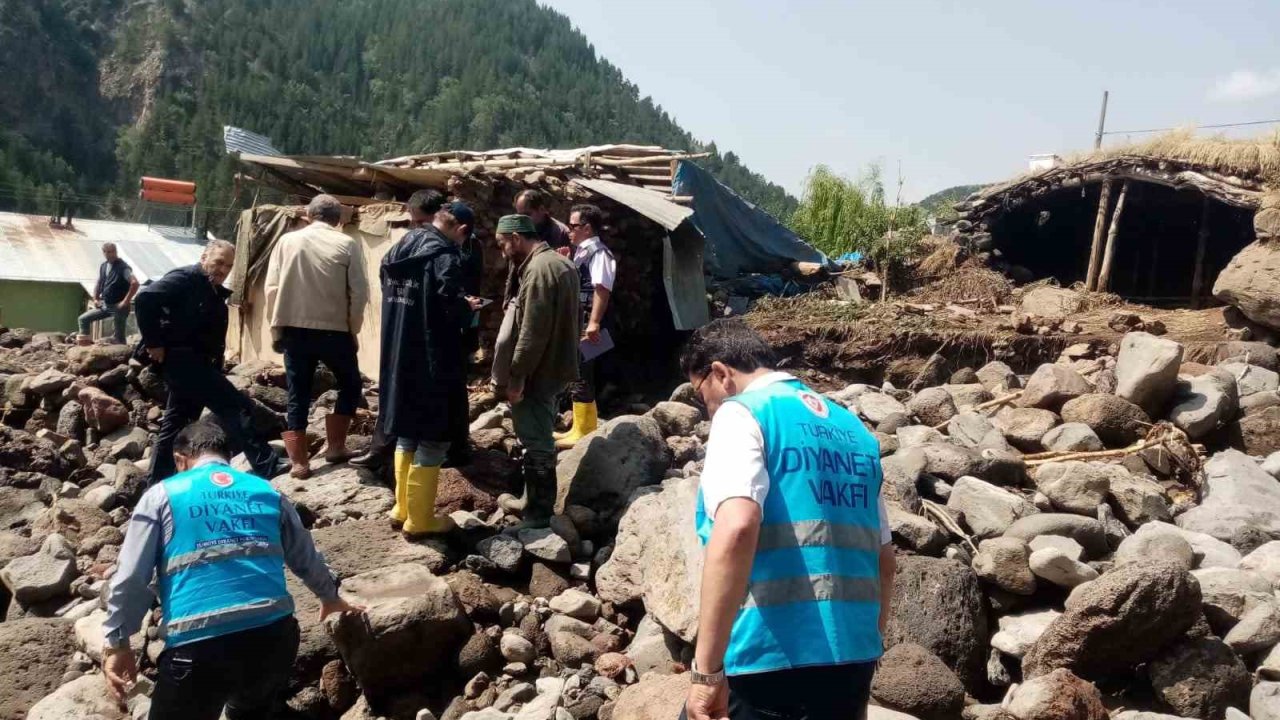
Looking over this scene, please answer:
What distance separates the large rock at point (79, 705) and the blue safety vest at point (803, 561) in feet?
10.8

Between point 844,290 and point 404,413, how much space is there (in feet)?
25.0

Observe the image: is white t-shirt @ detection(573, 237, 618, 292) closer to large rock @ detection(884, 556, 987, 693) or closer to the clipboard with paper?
the clipboard with paper

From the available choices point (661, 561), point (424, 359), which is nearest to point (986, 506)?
point (661, 561)

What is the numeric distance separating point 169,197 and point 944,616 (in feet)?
87.0

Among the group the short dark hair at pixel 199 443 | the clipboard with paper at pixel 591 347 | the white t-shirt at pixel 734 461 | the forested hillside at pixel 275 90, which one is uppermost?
the forested hillside at pixel 275 90

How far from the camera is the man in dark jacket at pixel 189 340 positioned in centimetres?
564

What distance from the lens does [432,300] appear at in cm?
527

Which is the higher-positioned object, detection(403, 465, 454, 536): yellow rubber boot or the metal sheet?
the metal sheet

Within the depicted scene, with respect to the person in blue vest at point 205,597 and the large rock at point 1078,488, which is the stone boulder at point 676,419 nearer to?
the large rock at point 1078,488

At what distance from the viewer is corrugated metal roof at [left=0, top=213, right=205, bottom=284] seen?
64.9 feet

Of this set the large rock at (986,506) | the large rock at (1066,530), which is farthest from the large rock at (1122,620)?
the large rock at (986,506)

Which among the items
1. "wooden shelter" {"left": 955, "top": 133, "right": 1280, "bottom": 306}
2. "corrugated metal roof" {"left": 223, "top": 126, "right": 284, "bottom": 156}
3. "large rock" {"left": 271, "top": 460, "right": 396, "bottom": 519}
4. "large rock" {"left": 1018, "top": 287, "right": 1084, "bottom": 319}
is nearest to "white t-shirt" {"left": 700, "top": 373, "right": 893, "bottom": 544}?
"large rock" {"left": 271, "top": 460, "right": 396, "bottom": 519}

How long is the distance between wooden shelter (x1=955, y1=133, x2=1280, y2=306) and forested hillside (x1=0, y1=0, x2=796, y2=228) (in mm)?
31422

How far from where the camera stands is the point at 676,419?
6.83 m
